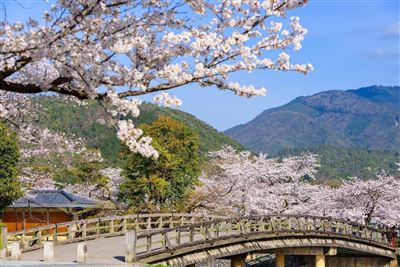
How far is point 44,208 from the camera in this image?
146 feet

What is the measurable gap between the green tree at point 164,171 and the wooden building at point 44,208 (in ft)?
10.3

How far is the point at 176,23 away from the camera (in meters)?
10.9

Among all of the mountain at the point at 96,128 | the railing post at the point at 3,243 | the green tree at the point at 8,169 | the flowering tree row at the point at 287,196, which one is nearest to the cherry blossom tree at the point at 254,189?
the flowering tree row at the point at 287,196

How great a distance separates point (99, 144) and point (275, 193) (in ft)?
219

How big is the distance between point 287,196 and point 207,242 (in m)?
23.3

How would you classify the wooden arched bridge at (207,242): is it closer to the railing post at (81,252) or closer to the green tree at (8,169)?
the railing post at (81,252)

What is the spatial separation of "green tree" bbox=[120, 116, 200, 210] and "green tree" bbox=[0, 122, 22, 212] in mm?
6452

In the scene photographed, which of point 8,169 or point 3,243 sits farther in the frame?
point 8,169

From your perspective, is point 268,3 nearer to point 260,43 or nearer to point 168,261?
point 260,43

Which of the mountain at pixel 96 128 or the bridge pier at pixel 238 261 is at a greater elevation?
the mountain at pixel 96 128

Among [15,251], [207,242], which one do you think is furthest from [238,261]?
[15,251]

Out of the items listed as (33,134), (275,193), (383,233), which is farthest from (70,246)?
(275,193)

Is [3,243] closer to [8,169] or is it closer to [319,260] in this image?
[319,260]

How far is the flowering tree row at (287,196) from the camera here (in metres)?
43.6
